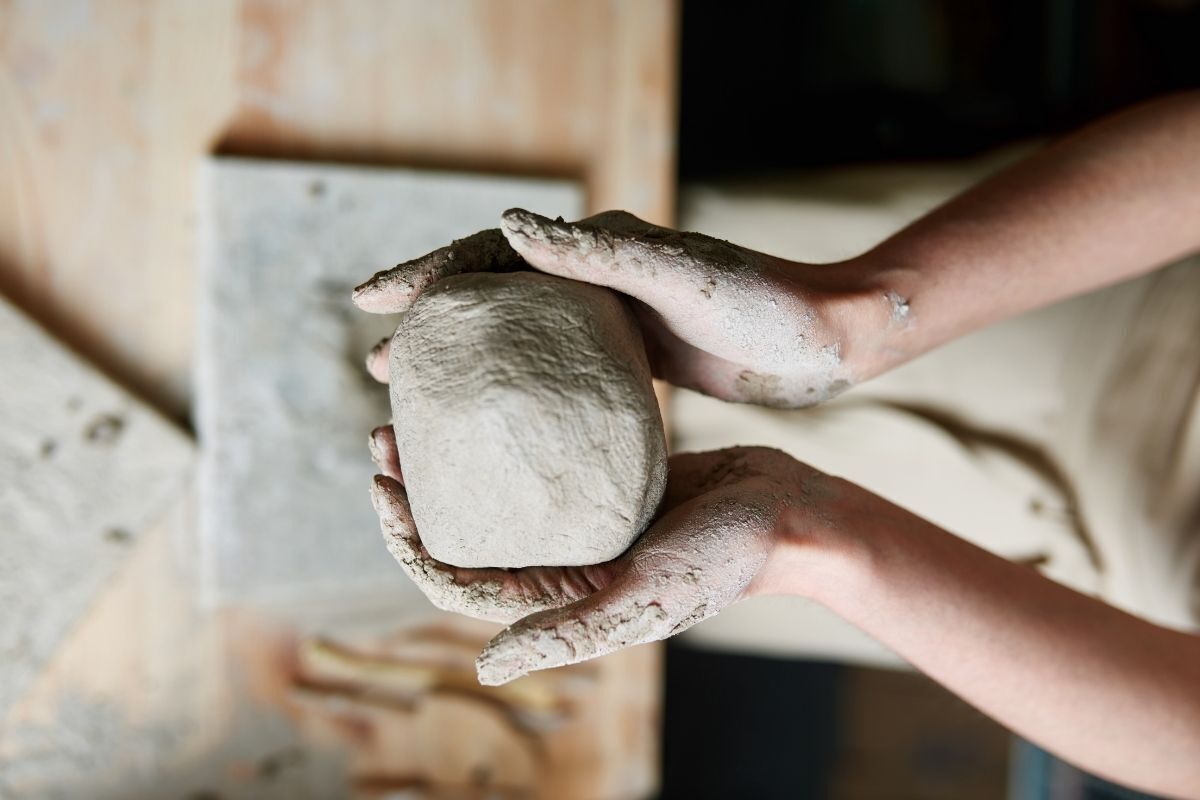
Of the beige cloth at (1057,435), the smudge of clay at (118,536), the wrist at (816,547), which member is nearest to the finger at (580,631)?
the wrist at (816,547)

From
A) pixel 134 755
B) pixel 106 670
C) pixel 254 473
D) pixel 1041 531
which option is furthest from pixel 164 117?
pixel 1041 531

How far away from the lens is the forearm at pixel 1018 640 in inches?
26.3

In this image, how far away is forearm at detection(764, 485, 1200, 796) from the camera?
2.19ft

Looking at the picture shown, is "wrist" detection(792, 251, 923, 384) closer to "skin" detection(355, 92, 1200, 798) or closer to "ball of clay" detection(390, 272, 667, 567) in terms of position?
"skin" detection(355, 92, 1200, 798)

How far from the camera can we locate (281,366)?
1.17 m

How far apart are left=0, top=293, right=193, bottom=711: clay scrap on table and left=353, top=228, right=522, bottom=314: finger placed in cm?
66

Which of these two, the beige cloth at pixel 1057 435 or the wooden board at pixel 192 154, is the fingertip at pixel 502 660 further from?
the wooden board at pixel 192 154

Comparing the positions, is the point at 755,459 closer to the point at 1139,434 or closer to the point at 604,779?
the point at 1139,434

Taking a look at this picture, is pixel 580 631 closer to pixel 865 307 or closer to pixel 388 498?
pixel 388 498

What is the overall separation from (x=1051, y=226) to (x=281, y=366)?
35.2 inches

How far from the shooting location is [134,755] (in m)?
1.23

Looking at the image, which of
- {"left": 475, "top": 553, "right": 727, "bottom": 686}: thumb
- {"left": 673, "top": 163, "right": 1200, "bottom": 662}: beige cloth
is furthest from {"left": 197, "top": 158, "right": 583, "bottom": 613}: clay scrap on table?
{"left": 475, "top": 553, "right": 727, "bottom": 686}: thumb

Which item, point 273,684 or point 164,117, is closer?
point 164,117

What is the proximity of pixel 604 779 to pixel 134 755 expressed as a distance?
650 millimetres
